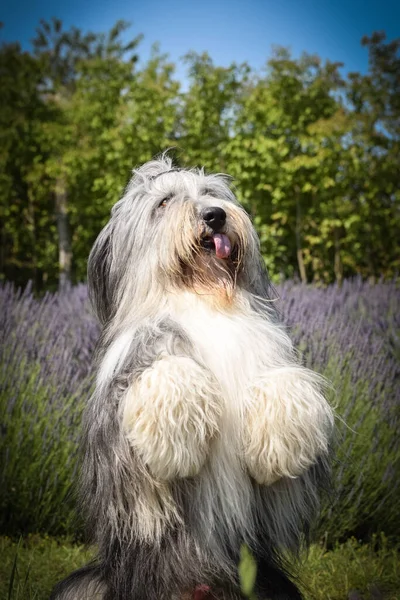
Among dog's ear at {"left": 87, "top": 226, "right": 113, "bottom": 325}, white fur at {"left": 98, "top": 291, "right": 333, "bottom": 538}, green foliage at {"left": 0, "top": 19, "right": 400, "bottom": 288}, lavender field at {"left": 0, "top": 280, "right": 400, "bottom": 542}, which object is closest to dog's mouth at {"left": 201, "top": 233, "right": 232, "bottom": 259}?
white fur at {"left": 98, "top": 291, "right": 333, "bottom": 538}

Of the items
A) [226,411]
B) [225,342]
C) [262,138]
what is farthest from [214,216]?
[262,138]

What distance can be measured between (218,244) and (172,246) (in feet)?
0.54

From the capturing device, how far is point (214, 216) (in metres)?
2.20

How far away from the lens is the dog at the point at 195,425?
1.85 m

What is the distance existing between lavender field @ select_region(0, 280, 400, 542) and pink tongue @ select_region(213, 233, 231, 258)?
53.9 inches

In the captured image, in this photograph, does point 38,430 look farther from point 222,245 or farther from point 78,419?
point 222,245

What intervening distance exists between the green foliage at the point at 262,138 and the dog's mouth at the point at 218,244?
9.86 meters

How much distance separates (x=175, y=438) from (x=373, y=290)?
431 cm

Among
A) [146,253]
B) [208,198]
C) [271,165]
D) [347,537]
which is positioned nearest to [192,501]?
[146,253]

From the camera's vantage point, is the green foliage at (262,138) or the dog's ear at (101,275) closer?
the dog's ear at (101,275)

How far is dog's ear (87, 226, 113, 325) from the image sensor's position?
245 centimetres

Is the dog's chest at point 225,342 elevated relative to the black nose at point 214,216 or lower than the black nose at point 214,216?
lower

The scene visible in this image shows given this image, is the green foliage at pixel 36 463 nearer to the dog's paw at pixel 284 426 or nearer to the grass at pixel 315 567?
the grass at pixel 315 567

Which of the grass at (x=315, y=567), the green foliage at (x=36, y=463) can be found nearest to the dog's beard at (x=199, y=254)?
the grass at (x=315, y=567)
